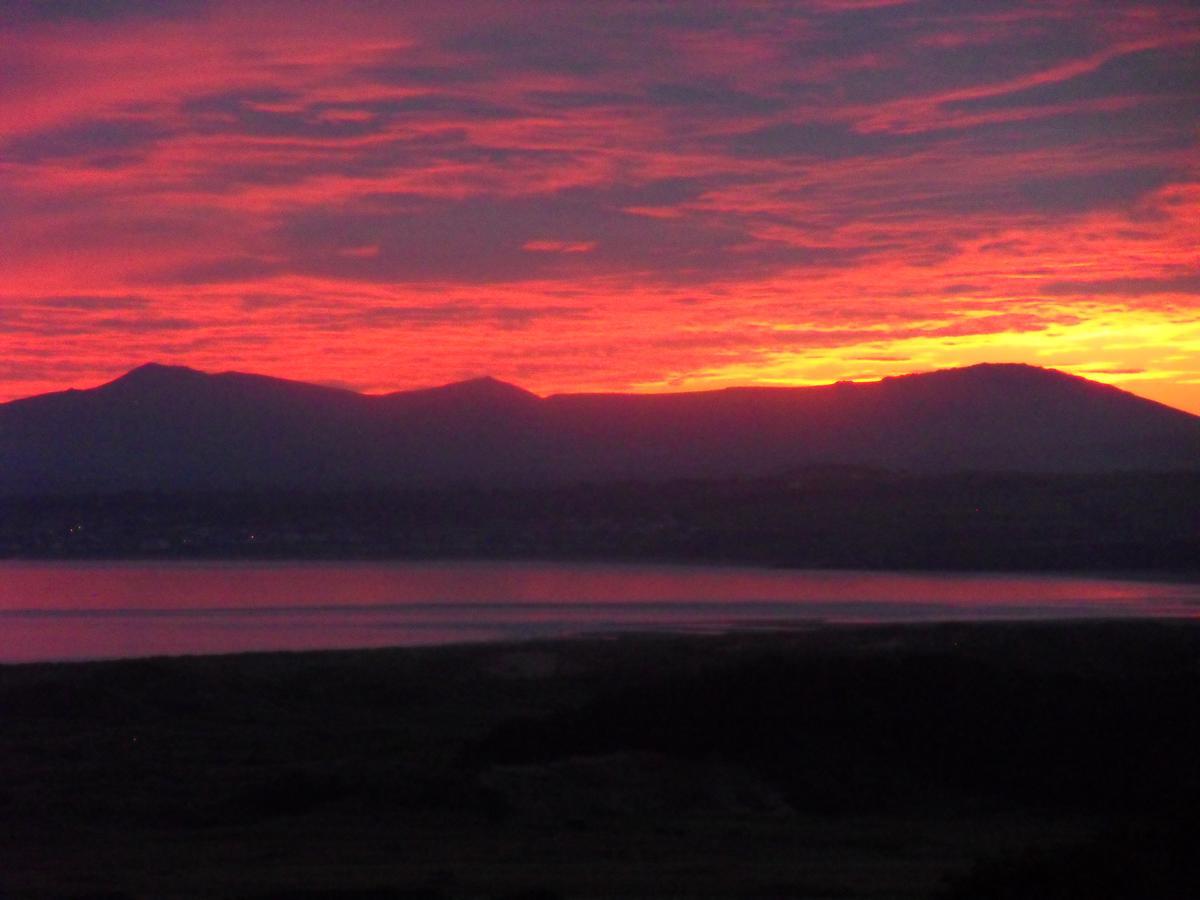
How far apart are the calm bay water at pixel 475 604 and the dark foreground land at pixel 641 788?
39.0 feet

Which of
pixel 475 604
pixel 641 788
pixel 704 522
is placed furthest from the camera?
pixel 704 522

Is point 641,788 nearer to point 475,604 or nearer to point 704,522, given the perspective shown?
point 475,604

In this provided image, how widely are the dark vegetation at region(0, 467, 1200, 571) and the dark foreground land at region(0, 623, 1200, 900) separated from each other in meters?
41.7

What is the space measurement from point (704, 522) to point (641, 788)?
198 ft

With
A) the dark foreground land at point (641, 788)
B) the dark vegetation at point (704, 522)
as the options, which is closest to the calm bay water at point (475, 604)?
the dark vegetation at point (704, 522)

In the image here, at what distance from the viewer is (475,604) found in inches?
1671

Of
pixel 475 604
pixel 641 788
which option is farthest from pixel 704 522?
pixel 641 788

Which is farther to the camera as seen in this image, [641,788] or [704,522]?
[704,522]

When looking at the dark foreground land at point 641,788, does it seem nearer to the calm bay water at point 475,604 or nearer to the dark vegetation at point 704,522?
the calm bay water at point 475,604

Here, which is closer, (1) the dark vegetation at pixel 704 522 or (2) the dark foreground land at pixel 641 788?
(2) the dark foreground land at pixel 641 788

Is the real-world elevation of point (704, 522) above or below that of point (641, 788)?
above

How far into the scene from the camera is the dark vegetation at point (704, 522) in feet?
203

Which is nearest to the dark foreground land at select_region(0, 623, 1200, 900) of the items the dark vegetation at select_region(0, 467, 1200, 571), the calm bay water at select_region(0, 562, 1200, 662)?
the calm bay water at select_region(0, 562, 1200, 662)

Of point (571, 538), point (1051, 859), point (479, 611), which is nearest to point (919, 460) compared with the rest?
point (571, 538)
